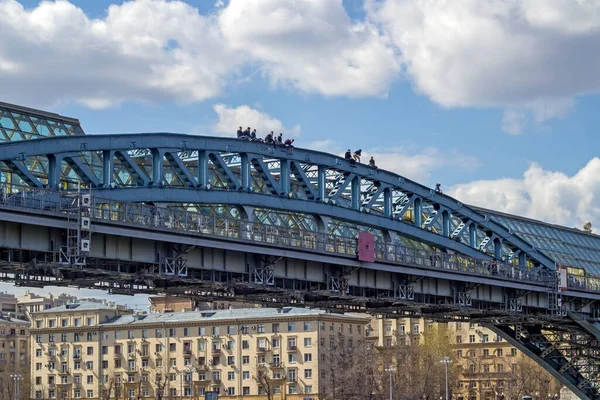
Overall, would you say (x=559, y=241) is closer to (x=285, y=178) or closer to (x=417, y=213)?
(x=417, y=213)

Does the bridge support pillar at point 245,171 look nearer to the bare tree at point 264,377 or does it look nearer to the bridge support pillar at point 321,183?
the bridge support pillar at point 321,183

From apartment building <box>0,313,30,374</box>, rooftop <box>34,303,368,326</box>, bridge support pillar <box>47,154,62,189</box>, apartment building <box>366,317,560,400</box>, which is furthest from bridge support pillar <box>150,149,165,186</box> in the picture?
apartment building <box>0,313,30,374</box>

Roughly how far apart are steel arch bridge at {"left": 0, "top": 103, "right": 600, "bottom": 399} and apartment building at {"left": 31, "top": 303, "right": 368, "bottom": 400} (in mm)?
51809

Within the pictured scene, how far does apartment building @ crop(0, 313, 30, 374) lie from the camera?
194m

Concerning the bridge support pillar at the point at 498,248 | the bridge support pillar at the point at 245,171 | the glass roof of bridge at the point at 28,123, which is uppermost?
the glass roof of bridge at the point at 28,123

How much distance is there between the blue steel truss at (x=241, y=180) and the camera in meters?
52.6

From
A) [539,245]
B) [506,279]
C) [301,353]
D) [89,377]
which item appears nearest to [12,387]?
[89,377]

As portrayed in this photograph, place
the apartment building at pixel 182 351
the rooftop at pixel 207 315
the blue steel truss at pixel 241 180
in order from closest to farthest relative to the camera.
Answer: the blue steel truss at pixel 241 180, the apartment building at pixel 182 351, the rooftop at pixel 207 315

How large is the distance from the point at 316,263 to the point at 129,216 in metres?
12.9

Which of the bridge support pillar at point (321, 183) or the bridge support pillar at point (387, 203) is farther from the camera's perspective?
the bridge support pillar at point (387, 203)

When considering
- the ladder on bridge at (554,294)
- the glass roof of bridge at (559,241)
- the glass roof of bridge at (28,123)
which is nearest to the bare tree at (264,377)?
the glass roof of bridge at (559,241)

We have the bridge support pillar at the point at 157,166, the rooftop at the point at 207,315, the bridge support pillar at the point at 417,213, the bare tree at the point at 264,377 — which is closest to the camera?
the bridge support pillar at the point at 157,166

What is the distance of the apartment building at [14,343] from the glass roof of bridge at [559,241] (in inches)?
3970

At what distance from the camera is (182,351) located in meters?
154
